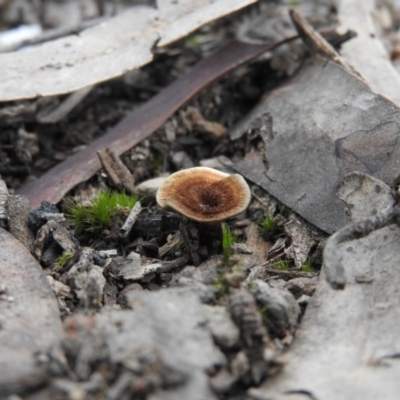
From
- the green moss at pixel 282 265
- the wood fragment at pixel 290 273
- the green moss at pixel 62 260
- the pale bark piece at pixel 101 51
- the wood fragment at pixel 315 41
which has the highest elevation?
the pale bark piece at pixel 101 51

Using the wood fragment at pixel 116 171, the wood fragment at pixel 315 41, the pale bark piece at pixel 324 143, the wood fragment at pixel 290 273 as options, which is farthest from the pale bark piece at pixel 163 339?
the wood fragment at pixel 315 41

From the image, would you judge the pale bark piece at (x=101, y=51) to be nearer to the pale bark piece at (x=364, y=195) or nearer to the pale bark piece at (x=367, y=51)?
the pale bark piece at (x=367, y=51)

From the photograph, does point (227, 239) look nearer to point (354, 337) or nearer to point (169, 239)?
point (169, 239)

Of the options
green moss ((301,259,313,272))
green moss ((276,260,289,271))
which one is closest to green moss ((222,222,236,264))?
green moss ((276,260,289,271))

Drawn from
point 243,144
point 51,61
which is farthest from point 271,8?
point 51,61

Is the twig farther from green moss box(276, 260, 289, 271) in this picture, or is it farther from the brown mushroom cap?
green moss box(276, 260, 289, 271)

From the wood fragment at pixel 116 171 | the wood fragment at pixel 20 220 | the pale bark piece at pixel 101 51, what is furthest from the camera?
the pale bark piece at pixel 101 51

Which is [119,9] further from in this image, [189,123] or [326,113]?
[326,113]
